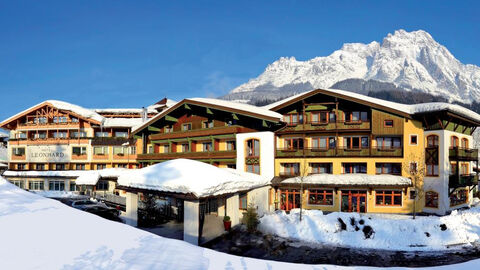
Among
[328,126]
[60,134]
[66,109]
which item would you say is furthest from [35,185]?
[328,126]

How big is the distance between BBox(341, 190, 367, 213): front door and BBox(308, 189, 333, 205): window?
1326 millimetres

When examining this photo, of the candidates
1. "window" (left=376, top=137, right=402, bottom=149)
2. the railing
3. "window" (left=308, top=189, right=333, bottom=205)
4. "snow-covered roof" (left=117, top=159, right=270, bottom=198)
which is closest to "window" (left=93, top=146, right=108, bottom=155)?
the railing

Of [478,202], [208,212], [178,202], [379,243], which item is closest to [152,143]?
→ [178,202]

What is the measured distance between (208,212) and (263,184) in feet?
20.4

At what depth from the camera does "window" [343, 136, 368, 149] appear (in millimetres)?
29422

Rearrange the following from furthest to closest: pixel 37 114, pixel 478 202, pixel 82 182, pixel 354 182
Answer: pixel 37 114 < pixel 82 182 < pixel 478 202 < pixel 354 182

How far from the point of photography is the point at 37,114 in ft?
167

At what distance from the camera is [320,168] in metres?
30.3

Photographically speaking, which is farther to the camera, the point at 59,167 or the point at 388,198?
the point at 59,167

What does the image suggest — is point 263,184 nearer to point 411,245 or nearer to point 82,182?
point 411,245

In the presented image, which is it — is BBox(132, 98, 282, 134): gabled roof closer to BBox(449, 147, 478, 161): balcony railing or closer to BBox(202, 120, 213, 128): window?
BBox(202, 120, 213, 128): window

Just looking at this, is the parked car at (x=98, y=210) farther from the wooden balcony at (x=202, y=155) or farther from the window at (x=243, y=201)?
the window at (x=243, y=201)

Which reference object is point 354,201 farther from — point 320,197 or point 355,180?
point 320,197

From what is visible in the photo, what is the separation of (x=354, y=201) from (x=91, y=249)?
26.3m
